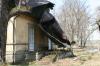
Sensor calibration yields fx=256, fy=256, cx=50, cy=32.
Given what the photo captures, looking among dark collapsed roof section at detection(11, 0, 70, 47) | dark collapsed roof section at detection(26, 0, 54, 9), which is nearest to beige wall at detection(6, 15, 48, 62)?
dark collapsed roof section at detection(11, 0, 70, 47)

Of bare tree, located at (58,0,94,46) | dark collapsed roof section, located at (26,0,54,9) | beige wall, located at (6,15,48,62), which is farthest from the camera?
bare tree, located at (58,0,94,46)

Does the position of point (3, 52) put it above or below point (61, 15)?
below

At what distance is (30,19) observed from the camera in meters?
22.0

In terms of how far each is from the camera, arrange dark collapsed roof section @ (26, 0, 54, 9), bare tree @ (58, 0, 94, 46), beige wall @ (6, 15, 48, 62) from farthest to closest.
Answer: bare tree @ (58, 0, 94, 46)
dark collapsed roof section @ (26, 0, 54, 9)
beige wall @ (6, 15, 48, 62)

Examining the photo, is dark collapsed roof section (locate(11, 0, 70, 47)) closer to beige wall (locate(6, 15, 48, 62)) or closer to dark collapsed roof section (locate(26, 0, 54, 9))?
dark collapsed roof section (locate(26, 0, 54, 9))

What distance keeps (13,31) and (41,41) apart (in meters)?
4.13

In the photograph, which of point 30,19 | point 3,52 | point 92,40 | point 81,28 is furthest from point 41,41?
point 92,40

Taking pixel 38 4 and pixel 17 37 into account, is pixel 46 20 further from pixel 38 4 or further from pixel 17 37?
pixel 17 37

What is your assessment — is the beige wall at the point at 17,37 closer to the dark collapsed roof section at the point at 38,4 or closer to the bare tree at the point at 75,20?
the dark collapsed roof section at the point at 38,4

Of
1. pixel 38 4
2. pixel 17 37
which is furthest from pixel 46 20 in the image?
pixel 17 37

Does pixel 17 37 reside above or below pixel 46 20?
below

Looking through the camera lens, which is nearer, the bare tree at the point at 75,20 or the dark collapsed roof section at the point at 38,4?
the dark collapsed roof section at the point at 38,4

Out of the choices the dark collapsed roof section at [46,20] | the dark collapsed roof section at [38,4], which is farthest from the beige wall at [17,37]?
the dark collapsed roof section at [38,4]

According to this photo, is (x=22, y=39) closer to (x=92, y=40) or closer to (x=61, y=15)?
(x=61, y=15)
